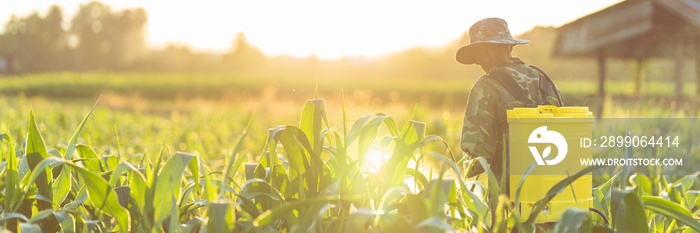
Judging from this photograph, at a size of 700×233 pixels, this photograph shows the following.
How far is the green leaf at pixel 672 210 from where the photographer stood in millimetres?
2162

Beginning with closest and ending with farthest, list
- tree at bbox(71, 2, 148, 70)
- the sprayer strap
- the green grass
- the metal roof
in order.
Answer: the sprayer strap, the metal roof, the green grass, tree at bbox(71, 2, 148, 70)

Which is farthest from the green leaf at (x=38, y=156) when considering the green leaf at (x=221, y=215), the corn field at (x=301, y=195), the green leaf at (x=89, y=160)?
the green leaf at (x=221, y=215)

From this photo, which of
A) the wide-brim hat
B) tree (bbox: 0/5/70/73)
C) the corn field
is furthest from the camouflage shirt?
tree (bbox: 0/5/70/73)

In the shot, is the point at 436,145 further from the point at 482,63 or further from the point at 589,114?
the point at 589,114

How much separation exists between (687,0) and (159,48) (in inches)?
2464

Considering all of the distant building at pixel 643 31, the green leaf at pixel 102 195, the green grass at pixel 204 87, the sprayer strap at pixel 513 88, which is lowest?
the green grass at pixel 204 87

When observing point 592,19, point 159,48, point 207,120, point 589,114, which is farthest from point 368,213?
point 159,48

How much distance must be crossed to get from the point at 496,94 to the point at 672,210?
1059 mm

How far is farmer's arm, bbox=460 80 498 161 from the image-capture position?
3.05 meters

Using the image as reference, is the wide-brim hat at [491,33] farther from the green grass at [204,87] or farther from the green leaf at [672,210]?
the green grass at [204,87]

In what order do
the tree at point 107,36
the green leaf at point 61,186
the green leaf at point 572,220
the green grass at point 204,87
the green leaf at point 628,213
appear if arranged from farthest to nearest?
the tree at point 107,36, the green grass at point 204,87, the green leaf at point 61,186, the green leaf at point 628,213, the green leaf at point 572,220

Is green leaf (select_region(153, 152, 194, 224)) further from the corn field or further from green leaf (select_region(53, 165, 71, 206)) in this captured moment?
green leaf (select_region(53, 165, 71, 206))

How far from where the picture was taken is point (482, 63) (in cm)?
332

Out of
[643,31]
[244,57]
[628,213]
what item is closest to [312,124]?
[628,213]
